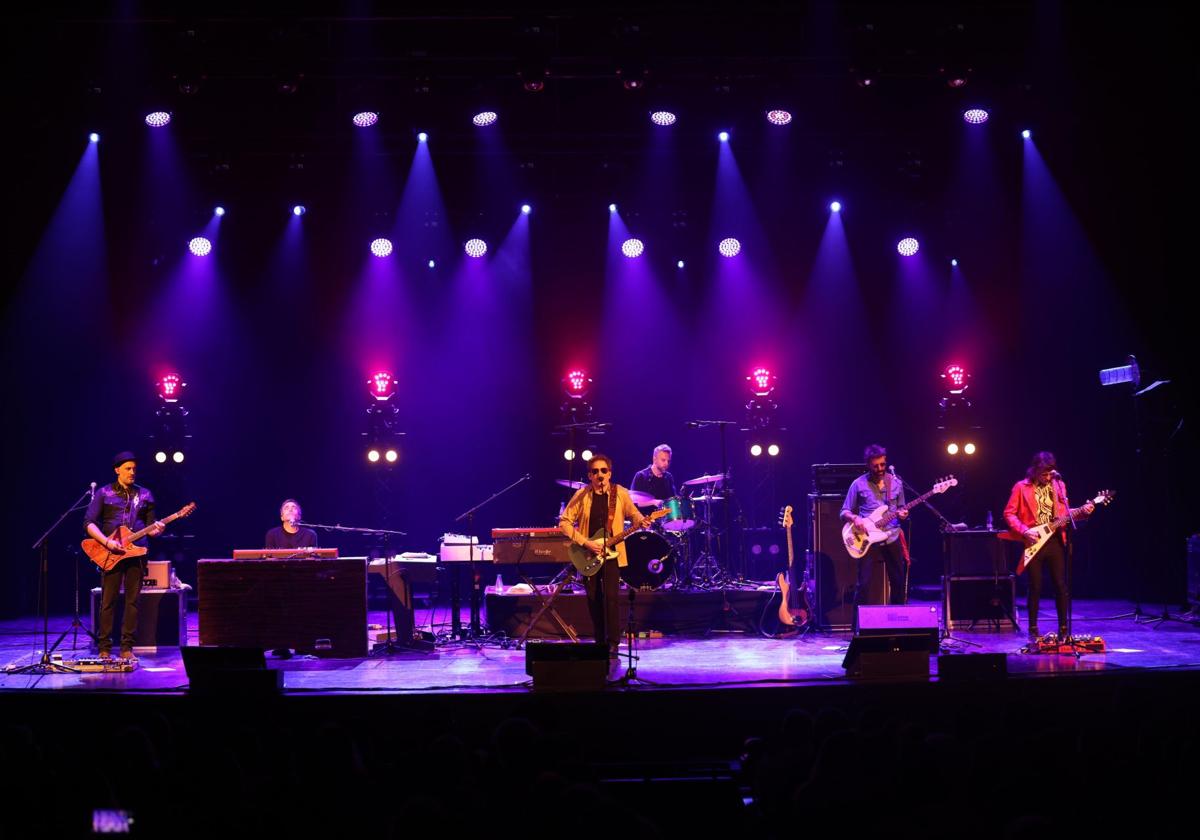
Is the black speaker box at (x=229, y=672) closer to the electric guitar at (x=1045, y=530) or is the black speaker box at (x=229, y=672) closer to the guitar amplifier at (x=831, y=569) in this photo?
the guitar amplifier at (x=831, y=569)

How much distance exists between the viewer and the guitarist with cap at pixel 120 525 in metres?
11.1

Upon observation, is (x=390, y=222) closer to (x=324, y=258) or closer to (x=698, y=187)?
(x=324, y=258)

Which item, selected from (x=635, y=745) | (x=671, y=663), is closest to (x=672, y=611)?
(x=671, y=663)

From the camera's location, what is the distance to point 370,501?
17.6m

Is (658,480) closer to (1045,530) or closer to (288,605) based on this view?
(1045,530)

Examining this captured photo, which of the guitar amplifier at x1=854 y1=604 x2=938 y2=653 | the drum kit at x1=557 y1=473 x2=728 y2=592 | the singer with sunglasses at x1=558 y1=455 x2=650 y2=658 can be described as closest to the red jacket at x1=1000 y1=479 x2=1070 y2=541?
the guitar amplifier at x1=854 y1=604 x2=938 y2=653

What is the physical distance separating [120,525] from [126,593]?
0.72 m

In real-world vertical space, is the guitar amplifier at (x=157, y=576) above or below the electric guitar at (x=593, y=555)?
below

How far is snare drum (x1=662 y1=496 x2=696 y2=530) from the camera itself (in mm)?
12562

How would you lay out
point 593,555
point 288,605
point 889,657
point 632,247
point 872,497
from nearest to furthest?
point 889,657, point 593,555, point 288,605, point 872,497, point 632,247

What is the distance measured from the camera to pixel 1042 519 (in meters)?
11.4

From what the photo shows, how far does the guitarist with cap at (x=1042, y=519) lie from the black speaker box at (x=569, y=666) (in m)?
5.02

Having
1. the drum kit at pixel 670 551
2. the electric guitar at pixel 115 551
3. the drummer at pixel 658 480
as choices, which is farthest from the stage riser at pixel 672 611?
the electric guitar at pixel 115 551

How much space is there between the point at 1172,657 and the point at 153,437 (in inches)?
545
